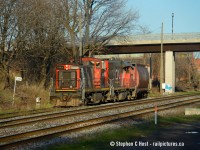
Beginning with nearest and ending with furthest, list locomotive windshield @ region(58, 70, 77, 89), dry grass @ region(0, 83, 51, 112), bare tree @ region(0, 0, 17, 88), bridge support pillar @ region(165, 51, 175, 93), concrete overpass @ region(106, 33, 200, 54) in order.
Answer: dry grass @ region(0, 83, 51, 112) < locomotive windshield @ region(58, 70, 77, 89) < bare tree @ region(0, 0, 17, 88) < concrete overpass @ region(106, 33, 200, 54) < bridge support pillar @ region(165, 51, 175, 93)

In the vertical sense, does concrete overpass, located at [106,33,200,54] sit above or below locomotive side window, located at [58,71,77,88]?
above

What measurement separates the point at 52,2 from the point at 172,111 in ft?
69.8

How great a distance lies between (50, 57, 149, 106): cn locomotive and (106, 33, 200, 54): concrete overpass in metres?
18.3

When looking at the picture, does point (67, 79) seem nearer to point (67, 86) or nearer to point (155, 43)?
point (67, 86)

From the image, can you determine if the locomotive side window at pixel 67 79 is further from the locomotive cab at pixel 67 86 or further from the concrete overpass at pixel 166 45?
the concrete overpass at pixel 166 45

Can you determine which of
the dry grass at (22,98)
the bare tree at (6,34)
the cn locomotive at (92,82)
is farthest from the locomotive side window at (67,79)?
the bare tree at (6,34)

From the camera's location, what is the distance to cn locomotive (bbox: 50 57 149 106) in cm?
2538

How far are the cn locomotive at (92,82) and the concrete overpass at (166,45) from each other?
18167 mm

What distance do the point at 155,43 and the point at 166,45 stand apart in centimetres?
218

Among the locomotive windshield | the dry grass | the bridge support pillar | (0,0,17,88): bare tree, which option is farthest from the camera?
the bridge support pillar

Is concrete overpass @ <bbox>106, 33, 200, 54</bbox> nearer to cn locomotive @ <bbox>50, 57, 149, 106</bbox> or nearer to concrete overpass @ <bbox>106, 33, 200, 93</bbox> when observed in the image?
concrete overpass @ <bbox>106, 33, 200, 93</bbox>

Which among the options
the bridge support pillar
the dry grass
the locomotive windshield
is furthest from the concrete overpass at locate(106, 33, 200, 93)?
the locomotive windshield

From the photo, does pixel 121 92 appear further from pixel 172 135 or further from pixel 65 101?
pixel 172 135

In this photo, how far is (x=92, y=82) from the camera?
27406 millimetres
